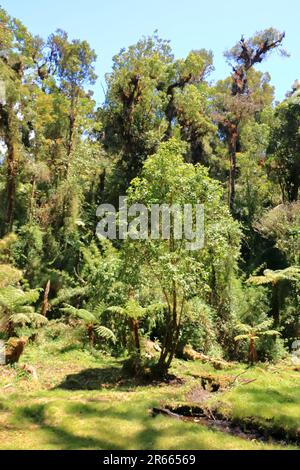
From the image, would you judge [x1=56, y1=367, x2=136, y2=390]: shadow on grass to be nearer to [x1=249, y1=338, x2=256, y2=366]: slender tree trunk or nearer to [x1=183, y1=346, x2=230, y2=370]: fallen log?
[x1=183, y1=346, x2=230, y2=370]: fallen log

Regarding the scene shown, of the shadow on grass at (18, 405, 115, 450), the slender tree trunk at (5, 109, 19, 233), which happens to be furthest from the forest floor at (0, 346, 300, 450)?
the slender tree trunk at (5, 109, 19, 233)

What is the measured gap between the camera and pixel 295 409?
334 inches

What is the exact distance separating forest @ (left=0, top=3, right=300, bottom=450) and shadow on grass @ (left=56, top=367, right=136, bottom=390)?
0.05 meters

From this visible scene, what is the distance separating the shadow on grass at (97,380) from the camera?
10312 millimetres

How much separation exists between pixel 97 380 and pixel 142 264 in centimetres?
319

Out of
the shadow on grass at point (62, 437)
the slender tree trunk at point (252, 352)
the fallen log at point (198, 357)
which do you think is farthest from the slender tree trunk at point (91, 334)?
the shadow on grass at point (62, 437)

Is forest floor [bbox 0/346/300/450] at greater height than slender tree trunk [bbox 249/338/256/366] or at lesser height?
greater

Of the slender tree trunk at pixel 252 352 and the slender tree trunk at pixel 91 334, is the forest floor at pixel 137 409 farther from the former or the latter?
the slender tree trunk at pixel 252 352

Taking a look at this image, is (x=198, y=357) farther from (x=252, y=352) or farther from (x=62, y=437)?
(x=62, y=437)

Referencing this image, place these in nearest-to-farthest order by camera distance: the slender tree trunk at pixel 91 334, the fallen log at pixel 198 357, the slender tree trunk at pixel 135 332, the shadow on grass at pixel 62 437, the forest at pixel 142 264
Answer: the shadow on grass at pixel 62 437 < the forest at pixel 142 264 < the slender tree trunk at pixel 135 332 < the fallen log at pixel 198 357 < the slender tree trunk at pixel 91 334

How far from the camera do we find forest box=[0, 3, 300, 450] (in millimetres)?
8234

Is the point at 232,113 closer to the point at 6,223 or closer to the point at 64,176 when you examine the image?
the point at 64,176

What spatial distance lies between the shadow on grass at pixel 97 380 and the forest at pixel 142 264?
2.1 inches

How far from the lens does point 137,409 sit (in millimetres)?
8180
